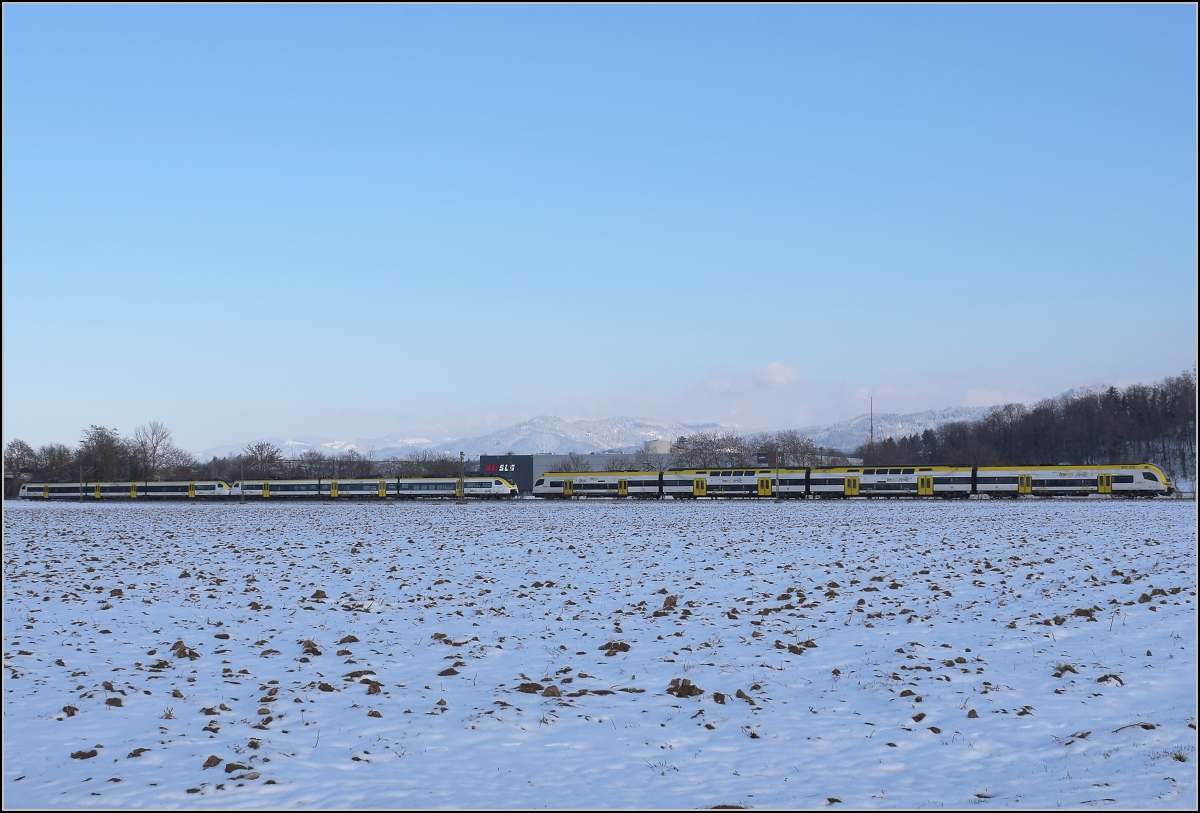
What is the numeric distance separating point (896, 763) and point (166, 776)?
6.92 metres

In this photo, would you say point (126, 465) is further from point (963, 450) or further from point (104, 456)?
point (963, 450)

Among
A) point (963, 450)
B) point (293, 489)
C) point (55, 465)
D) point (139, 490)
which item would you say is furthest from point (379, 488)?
point (963, 450)

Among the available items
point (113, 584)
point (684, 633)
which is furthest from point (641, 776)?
point (113, 584)

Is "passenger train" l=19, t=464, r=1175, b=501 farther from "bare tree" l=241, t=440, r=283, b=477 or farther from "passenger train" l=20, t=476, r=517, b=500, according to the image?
"bare tree" l=241, t=440, r=283, b=477

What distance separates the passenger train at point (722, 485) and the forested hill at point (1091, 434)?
30.8 ft

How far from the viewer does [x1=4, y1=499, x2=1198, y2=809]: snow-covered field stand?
8148mm

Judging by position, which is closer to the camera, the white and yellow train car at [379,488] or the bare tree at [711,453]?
the white and yellow train car at [379,488]

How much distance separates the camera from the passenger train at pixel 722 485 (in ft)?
230

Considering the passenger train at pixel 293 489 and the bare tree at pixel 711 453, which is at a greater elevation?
the bare tree at pixel 711 453

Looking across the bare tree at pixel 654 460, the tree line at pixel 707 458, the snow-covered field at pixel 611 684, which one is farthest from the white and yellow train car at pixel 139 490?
the bare tree at pixel 654 460

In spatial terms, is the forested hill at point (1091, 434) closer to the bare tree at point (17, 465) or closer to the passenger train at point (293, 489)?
the passenger train at point (293, 489)

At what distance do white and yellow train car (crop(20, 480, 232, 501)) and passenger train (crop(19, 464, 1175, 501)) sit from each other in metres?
0.12

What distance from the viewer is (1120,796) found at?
7527mm

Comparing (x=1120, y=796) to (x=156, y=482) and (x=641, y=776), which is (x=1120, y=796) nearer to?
(x=641, y=776)
